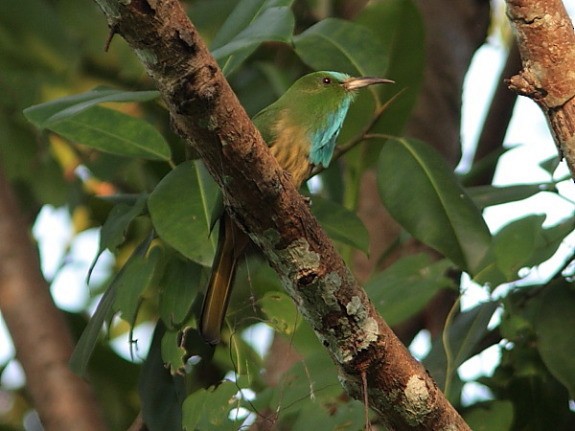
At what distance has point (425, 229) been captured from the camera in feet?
10.4

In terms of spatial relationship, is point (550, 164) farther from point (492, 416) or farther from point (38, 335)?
point (38, 335)

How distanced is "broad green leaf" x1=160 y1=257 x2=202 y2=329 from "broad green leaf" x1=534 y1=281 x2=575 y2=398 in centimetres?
96

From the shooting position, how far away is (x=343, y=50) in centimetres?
336

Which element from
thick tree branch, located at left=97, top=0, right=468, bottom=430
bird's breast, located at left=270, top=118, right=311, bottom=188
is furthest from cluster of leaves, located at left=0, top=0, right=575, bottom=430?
thick tree branch, located at left=97, top=0, right=468, bottom=430

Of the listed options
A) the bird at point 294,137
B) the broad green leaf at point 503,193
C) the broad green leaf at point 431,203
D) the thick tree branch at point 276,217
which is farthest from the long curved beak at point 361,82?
the thick tree branch at point 276,217

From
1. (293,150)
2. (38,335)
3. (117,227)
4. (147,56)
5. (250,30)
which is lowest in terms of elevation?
(38,335)

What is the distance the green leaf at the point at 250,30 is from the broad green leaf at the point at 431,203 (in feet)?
1.86

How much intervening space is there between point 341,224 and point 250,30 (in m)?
0.62

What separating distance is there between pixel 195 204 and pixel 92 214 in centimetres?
81

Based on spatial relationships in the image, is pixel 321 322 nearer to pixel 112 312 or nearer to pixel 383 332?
pixel 383 332

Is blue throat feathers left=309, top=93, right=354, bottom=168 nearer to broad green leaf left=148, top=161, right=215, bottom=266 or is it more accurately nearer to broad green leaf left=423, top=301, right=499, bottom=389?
broad green leaf left=148, top=161, right=215, bottom=266

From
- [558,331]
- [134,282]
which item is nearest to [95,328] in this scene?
[134,282]

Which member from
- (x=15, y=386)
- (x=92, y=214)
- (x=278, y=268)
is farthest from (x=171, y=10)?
(x=15, y=386)

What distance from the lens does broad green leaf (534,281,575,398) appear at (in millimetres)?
2986
